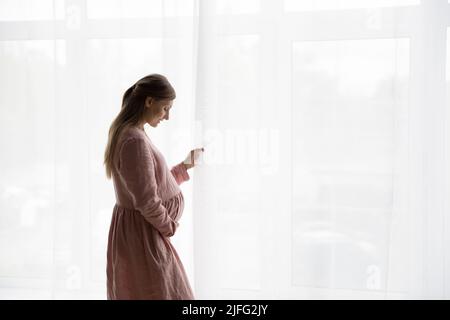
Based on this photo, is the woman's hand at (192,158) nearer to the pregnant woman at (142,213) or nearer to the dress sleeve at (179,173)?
the dress sleeve at (179,173)

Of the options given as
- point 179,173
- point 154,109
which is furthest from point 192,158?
point 154,109

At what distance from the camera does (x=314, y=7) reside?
6.34 ft

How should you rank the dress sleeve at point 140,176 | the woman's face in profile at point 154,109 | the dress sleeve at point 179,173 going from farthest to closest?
1. the dress sleeve at point 179,173
2. the woman's face in profile at point 154,109
3. the dress sleeve at point 140,176

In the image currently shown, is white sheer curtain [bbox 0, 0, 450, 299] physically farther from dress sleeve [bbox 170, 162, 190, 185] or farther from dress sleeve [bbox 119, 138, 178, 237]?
dress sleeve [bbox 119, 138, 178, 237]

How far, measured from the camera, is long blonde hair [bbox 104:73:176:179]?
159cm

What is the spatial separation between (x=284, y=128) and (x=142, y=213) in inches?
28.7

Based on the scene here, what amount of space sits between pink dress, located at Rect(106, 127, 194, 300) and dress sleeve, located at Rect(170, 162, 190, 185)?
0.21 metres

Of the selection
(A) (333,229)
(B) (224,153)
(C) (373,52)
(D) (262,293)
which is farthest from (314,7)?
(D) (262,293)

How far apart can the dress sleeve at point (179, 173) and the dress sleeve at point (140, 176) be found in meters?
0.34

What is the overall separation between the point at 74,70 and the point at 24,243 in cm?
86

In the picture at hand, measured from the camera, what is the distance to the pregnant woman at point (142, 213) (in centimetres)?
153

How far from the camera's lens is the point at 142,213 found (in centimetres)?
155

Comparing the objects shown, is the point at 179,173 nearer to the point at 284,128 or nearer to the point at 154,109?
the point at 154,109

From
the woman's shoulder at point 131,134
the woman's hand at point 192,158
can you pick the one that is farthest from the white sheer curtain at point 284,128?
the woman's shoulder at point 131,134
